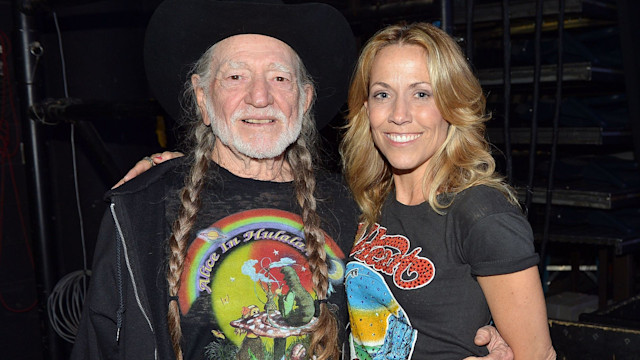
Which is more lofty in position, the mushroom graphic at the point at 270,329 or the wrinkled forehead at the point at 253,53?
the wrinkled forehead at the point at 253,53

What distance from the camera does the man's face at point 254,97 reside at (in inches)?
86.6

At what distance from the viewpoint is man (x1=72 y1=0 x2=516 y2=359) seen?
200cm

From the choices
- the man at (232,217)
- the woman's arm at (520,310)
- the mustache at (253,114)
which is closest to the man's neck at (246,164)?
A: the man at (232,217)

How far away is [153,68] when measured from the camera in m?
2.45

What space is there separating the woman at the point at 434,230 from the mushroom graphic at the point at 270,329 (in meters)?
0.20

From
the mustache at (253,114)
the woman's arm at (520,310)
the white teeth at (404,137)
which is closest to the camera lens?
the woman's arm at (520,310)

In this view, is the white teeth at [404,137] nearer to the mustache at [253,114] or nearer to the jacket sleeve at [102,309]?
the mustache at [253,114]

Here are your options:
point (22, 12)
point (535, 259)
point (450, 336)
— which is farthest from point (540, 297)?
point (22, 12)

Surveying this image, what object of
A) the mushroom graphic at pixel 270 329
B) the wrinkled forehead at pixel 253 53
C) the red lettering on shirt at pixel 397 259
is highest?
the wrinkled forehead at pixel 253 53

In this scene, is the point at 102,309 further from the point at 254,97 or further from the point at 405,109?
the point at 405,109

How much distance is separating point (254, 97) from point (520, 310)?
1048 millimetres

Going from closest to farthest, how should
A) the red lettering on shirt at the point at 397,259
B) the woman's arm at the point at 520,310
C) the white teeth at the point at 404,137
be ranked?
the woman's arm at the point at 520,310 < the red lettering on shirt at the point at 397,259 < the white teeth at the point at 404,137

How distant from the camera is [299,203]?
2.23 m

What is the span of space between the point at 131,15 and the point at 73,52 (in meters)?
0.36
